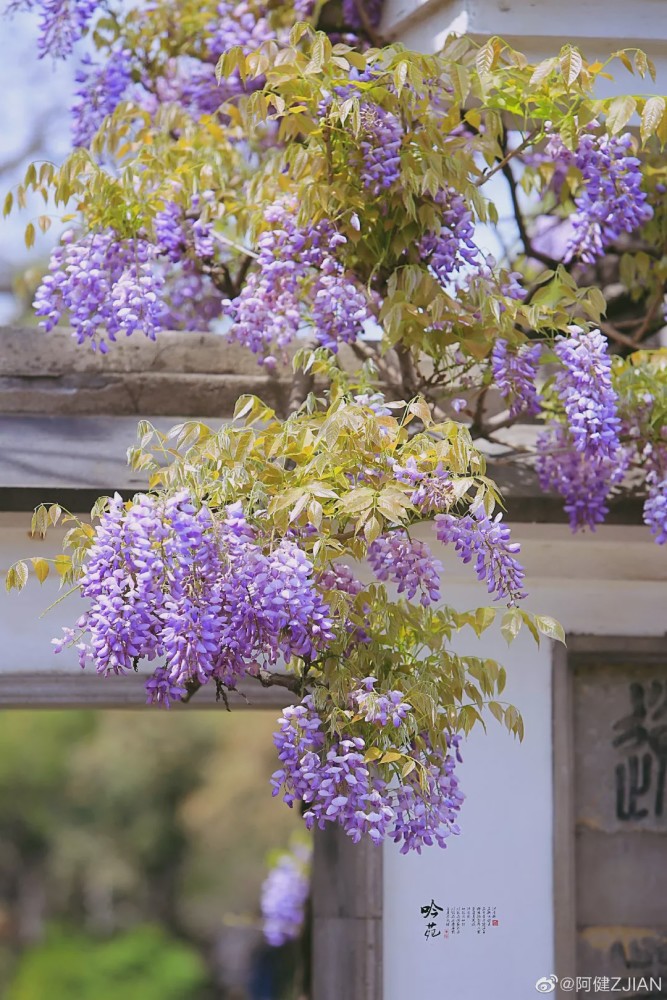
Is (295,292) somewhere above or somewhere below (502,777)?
above

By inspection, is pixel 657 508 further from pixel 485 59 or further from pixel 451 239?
pixel 485 59

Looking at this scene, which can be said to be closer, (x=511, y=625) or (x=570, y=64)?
(x=511, y=625)

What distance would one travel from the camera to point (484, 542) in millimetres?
3322

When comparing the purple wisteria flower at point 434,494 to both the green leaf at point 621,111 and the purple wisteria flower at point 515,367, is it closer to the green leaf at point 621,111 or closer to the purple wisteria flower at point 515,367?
the purple wisteria flower at point 515,367

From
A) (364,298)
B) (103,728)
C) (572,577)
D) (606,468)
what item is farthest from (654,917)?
(103,728)

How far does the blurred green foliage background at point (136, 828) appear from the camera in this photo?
541 inches

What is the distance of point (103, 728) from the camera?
13969mm

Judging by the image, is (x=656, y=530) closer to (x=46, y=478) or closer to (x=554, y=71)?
(x=554, y=71)

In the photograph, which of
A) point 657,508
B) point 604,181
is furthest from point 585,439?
point 604,181

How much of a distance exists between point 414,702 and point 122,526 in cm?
85

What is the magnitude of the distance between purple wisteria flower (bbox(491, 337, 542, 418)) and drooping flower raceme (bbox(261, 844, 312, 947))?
466cm

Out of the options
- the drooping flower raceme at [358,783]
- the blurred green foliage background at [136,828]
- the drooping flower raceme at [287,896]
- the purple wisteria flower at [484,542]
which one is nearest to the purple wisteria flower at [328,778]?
the drooping flower raceme at [358,783]

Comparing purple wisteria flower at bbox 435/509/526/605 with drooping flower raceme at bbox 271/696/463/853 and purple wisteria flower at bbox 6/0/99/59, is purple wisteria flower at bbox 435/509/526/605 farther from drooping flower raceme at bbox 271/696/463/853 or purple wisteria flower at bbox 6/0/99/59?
purple wisteria flower at bbox 6/0/99/59

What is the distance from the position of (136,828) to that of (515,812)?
10218 millimetres
